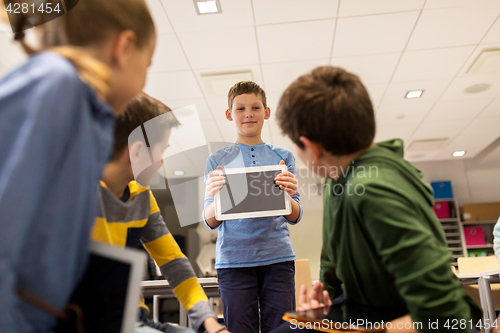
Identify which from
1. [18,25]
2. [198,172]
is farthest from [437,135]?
[18,25]

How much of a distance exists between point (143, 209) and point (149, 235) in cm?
9

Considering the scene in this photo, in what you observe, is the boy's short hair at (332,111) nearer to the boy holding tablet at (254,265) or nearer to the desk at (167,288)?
the boy holding tablet at (254,265)

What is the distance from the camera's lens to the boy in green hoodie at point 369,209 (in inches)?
23.3

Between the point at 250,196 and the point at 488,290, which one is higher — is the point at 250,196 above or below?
above

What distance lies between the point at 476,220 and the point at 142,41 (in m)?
6.72

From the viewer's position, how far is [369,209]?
65cm

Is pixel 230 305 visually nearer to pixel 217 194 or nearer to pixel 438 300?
pixel 217 194

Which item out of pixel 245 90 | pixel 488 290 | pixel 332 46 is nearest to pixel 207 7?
pixel 332 46

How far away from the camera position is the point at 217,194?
1169mm

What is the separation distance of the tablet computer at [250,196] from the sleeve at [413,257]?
1.73ft

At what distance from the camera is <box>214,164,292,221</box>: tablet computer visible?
45.6 inches

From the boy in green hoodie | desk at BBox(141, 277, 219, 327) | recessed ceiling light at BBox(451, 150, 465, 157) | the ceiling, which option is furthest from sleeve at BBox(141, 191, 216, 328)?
recessed ceiling light at BBox(451, 150, 465, 157)

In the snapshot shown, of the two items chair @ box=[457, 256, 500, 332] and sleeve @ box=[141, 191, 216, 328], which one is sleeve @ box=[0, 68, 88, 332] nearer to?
sleeve @ box=[141, 191, 216, 328]

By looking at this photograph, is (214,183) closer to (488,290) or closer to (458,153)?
(488,290)
